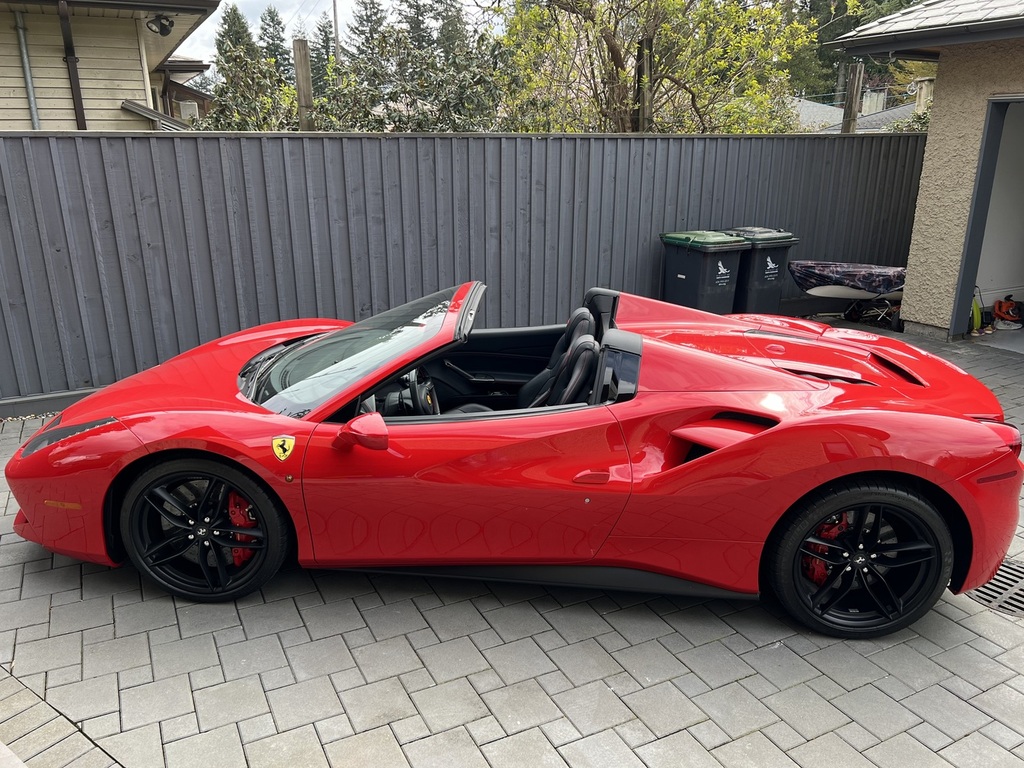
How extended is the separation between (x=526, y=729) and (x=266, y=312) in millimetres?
4742

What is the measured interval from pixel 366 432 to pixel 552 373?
1.05m

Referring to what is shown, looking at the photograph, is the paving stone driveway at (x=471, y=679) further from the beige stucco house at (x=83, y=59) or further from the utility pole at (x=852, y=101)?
the utility pole at (x=852, y=101)

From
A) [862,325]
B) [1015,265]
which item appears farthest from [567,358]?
[1015,265]

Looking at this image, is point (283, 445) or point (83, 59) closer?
point (283, 445)

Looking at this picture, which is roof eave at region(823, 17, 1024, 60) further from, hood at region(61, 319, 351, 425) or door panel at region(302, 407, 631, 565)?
hood at region(61, 319, 351, 425)

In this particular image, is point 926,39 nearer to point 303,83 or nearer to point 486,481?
point 303,83

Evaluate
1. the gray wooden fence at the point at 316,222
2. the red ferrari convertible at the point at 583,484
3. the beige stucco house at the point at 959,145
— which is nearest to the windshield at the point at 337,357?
the red ferrari convertible at the point at 583,484

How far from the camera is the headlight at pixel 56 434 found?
3.29 meters

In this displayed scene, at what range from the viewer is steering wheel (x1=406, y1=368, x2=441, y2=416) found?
11.6 ft

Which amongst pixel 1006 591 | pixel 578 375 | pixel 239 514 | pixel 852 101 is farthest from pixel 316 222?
pixel 852 101

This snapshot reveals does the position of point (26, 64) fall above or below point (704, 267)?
above

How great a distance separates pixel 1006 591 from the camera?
142 inches

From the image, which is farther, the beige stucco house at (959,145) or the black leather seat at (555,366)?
the beige stucco house at (959,145)

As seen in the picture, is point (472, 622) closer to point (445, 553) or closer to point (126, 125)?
point (445, 553)
